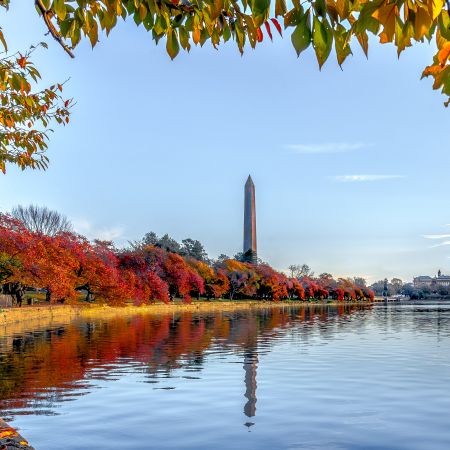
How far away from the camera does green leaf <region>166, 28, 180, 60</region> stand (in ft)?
14.2

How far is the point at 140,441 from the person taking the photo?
9758 millimetres

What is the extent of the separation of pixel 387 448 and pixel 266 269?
3677 inches

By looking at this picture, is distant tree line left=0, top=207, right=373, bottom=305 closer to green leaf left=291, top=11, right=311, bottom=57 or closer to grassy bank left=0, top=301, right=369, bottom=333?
grassy bank left=0, top=301, right=369, bottom=333

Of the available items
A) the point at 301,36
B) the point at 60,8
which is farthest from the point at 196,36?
the point at 301,36

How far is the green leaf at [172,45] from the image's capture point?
14.2ft

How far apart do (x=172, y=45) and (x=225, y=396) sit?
34.4ft

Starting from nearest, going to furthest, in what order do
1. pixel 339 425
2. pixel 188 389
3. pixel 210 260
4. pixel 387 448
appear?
pixel 387 448, pixel 339 425, pixel 188 389, pixel 210 260

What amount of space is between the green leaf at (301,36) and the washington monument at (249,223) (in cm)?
10064

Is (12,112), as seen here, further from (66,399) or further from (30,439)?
(66,399)

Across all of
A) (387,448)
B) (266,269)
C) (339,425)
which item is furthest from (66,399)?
(266,269)

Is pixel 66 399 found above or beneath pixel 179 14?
beneath

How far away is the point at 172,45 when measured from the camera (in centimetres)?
439

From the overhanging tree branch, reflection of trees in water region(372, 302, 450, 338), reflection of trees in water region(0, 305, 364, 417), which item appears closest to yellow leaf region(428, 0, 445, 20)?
the overhanging tree branch

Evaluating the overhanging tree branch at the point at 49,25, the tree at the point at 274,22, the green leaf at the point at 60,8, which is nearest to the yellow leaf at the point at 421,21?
the tree at the point at 274,22
